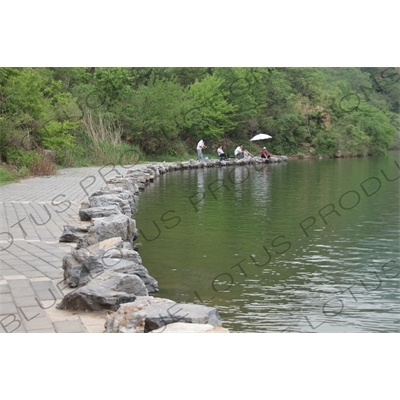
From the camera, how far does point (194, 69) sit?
2825 centimetres

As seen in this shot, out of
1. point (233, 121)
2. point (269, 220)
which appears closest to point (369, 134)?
point (233, 121)

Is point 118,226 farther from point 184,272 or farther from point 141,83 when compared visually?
point 141,83

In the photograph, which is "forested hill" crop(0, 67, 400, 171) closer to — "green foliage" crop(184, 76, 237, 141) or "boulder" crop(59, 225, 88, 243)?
"green foliage" crop(184, 76, 237, 141)

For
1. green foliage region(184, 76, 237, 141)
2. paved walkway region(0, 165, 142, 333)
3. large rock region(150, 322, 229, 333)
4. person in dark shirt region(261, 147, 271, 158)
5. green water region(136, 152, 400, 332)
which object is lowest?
person in dark shirt region(261, 147, 271, 158)

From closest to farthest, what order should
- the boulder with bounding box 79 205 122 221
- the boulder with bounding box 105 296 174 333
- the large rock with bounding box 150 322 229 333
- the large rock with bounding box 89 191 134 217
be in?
the large rock with bounding box 150 322 229 333
the boulder with bounding box 105 296 174 333
the boulder with bounding box 79 205 122 221
the large rock with bounding box 89 191 134 217

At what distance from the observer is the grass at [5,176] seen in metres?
14.0

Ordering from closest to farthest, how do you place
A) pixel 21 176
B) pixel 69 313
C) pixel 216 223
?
1. pixel 69 313
2. pixel 216 223
3. pixel 21 176

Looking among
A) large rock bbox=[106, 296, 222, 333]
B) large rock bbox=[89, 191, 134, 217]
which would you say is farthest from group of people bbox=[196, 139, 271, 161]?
large rock bbox=[106, 296, 222, 333]

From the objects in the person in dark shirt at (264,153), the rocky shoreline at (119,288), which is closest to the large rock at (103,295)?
the rocky shoreline at (119,288)

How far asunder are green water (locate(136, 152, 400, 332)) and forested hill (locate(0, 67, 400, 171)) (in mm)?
3696

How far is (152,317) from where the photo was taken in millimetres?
4016

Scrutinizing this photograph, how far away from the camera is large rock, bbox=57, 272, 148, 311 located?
445cm

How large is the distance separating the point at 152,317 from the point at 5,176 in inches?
433
